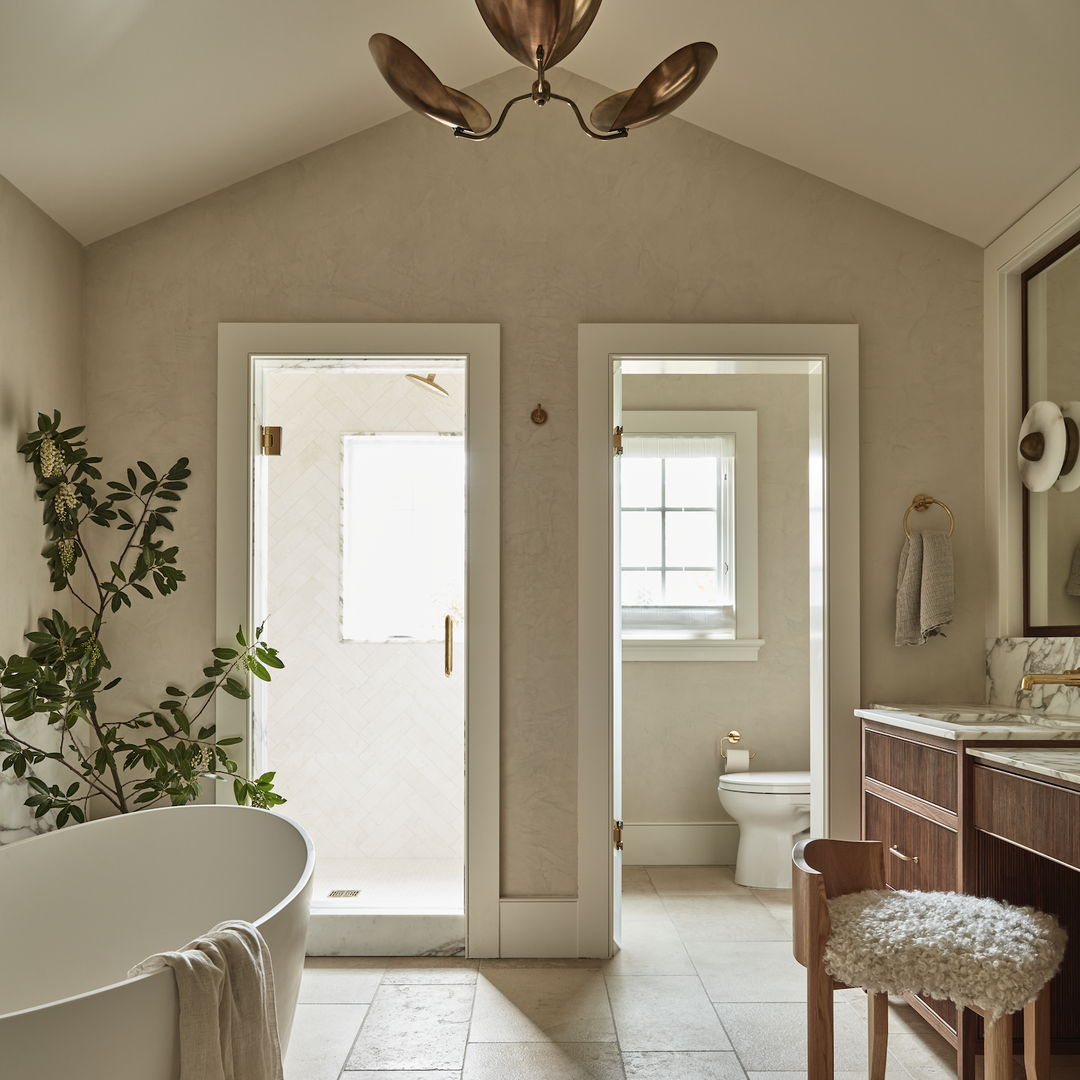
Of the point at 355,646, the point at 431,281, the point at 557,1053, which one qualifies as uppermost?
the point at 431,281

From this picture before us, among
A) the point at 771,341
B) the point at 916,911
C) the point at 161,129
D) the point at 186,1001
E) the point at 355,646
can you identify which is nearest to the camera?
the point at 186,1001

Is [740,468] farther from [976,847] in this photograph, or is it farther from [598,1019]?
[598,1019]

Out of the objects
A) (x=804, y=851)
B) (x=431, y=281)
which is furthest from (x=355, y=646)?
(x=804, y=851)

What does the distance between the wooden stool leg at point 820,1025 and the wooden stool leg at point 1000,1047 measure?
301 millimetres

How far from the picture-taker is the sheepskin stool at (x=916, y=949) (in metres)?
1.80

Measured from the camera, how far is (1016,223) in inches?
119

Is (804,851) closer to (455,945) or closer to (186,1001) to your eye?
(186,1001)

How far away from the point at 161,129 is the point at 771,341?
200cm

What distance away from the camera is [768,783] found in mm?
4043

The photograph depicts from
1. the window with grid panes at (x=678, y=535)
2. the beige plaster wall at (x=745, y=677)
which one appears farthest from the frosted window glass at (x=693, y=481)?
the beige plaster wall at (x=745, y=677)

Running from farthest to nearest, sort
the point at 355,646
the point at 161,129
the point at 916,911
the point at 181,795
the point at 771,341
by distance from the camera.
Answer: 1. the point at 355,646
2. the point at 771,341
3. the point at 181,795
4. the point at 161,129
5. the point at 916,911

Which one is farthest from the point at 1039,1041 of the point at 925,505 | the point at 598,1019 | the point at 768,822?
the point at 768,822

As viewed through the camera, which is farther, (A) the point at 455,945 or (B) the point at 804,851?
(A) the point at 455,945

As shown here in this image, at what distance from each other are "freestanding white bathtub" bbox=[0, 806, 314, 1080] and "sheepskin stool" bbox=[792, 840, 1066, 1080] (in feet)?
3.40
